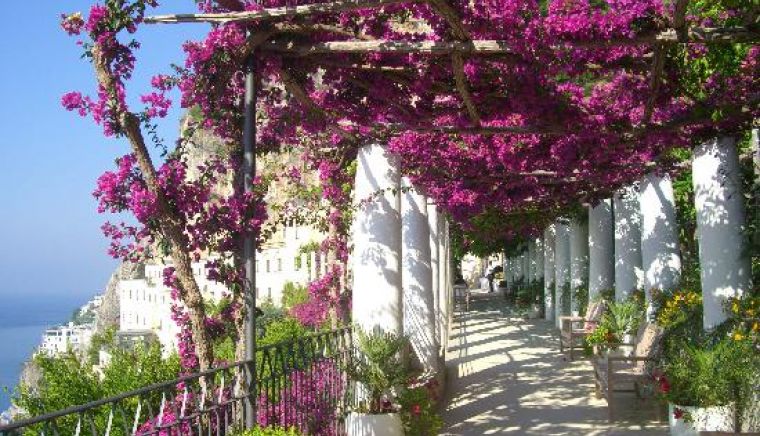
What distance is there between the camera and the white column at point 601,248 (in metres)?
14.9

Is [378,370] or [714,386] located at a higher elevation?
[378,370]

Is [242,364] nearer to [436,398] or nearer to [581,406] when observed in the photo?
[436,398]

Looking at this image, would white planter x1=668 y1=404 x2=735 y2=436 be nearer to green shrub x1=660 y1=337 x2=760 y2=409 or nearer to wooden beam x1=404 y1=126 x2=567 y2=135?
green shrub x1=660 y1=337 x2=760 y2=409

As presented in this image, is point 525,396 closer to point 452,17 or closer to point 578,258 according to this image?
point 452,17

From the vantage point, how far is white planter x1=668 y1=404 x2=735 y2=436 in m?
6.43

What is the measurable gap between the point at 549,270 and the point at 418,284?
12912 millimetres

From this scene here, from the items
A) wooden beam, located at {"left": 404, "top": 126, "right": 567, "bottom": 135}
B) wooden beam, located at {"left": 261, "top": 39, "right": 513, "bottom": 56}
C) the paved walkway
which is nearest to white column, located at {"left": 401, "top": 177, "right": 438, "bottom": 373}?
the paved walkway

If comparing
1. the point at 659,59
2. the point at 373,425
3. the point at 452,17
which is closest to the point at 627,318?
the point at 373,425

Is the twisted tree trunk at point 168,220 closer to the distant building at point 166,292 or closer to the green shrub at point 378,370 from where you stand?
the green shrub at point 378,370

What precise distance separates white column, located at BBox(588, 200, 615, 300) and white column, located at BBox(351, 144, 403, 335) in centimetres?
800

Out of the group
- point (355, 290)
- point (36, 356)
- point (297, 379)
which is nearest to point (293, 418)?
point (297, 379)

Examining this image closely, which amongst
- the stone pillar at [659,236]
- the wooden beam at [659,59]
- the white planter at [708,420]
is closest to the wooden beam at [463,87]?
the wooden beam at [659,59]

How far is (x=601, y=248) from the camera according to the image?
586 inches

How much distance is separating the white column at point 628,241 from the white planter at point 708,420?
6.13m
